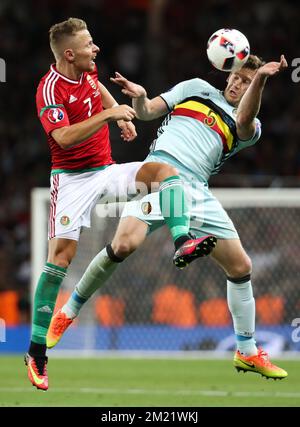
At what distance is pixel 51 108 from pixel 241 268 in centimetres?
190

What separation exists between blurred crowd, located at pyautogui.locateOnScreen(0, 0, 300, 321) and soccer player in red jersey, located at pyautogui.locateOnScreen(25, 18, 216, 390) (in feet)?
25.7

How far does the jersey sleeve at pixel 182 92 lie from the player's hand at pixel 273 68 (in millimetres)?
994

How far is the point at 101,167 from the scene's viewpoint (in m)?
8.32

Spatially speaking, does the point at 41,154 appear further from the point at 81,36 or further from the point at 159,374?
the point at 81,36

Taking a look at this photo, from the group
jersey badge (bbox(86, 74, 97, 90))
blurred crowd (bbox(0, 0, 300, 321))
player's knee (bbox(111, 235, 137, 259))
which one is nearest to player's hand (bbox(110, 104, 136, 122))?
jersey badge (bbox(86, 74, 97, 90))

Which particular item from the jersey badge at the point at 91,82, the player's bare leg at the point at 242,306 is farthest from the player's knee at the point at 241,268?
the jersey badge at the point at 91,82

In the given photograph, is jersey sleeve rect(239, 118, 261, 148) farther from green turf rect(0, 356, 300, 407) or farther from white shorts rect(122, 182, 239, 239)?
green turf rect(0, 356, 300, 407)

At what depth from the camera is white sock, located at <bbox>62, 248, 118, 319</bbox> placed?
8547mm

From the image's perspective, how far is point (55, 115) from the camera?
7.84 meters

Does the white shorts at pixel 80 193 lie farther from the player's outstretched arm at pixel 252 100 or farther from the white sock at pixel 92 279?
the player's outstretched arm at pixel 252 100

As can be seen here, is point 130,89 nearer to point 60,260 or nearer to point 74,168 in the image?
point 74,168

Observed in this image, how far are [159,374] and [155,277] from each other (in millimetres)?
2892

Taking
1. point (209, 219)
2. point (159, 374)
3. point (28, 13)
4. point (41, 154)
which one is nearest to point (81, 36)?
point (209, 219)

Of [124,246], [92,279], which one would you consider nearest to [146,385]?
[92,279]
